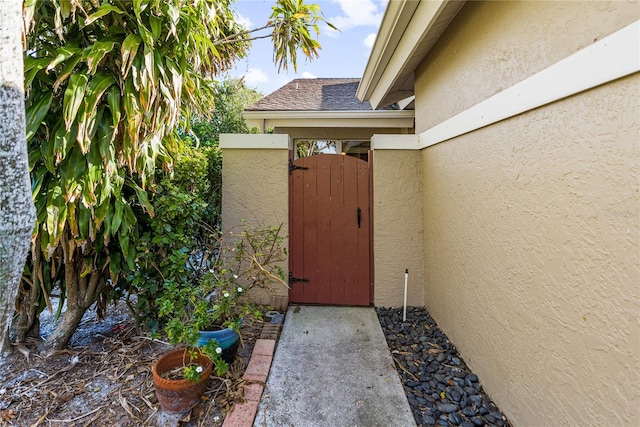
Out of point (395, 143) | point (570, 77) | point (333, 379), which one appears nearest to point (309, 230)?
point (395, 143)

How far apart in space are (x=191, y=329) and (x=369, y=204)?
8.98 feet

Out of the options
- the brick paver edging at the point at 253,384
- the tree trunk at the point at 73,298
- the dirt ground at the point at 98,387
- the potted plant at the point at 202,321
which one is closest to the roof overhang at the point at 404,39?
the potted plant at the point at 202,321

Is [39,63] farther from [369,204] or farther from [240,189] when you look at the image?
[369,204]

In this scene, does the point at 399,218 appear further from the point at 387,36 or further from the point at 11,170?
the point at 11,170

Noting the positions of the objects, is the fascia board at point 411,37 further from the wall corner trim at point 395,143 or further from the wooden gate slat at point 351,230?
the wooden gate slat at point 351,230

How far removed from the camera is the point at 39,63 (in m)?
2.20

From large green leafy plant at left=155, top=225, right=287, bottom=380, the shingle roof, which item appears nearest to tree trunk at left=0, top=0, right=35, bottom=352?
large green leafy plant at left=155, top=225, right=287, bottom=380

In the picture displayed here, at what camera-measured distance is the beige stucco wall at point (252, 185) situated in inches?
162

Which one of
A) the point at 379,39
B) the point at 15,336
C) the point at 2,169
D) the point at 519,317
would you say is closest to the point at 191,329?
the point at 2,169

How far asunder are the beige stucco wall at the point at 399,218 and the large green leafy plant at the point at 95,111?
257cm

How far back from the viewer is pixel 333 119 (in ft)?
22.9

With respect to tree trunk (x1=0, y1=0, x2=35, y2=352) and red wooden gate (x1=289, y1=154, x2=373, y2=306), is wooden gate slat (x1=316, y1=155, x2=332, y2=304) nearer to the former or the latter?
red wooden gate (x1=289, y1=154, x2=373, y2=306)

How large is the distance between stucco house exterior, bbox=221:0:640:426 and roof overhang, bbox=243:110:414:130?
269 centimetres

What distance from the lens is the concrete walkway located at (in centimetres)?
223
